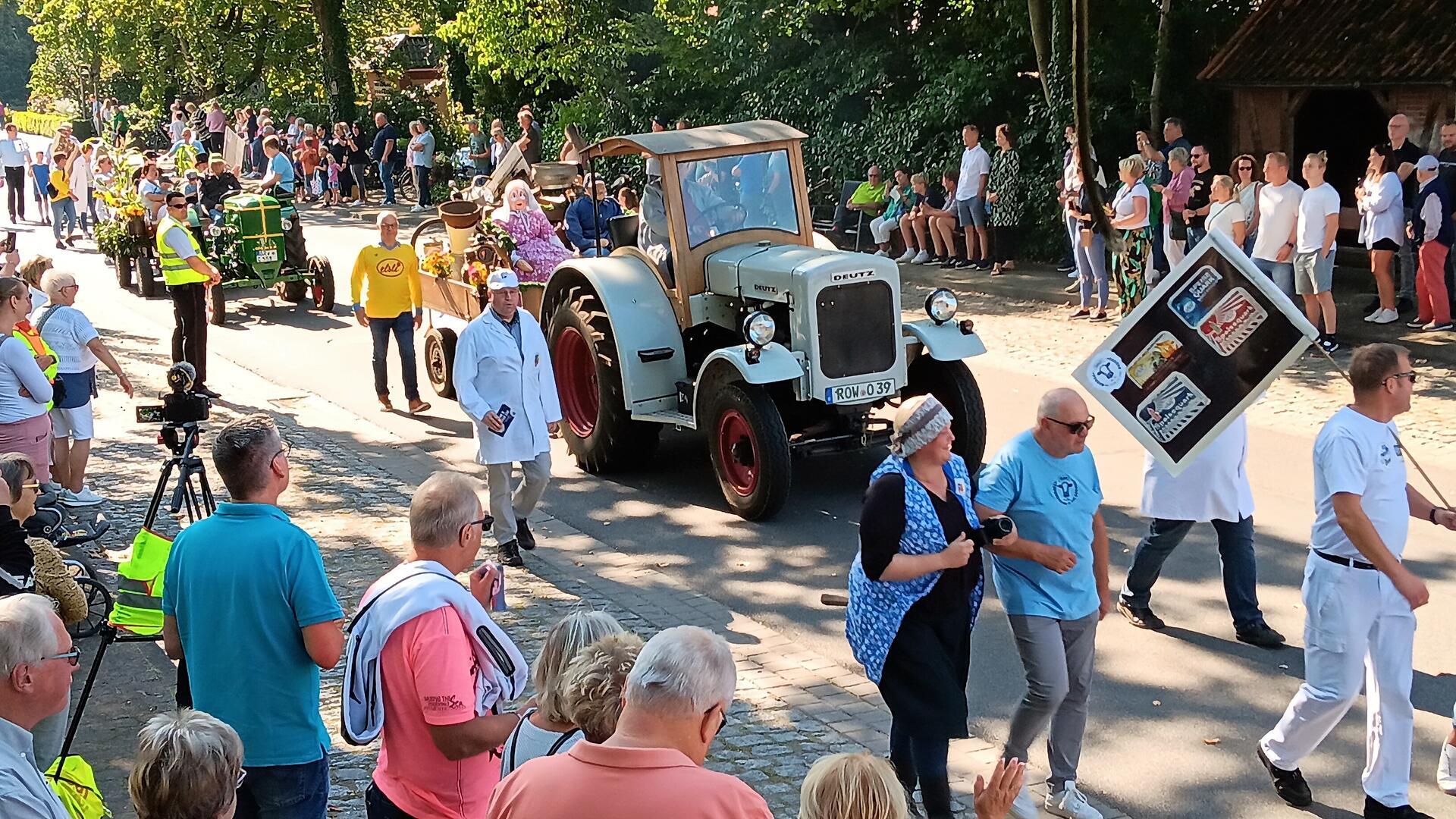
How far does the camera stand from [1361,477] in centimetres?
548

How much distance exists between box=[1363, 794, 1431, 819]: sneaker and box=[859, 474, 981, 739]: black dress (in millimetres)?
1560

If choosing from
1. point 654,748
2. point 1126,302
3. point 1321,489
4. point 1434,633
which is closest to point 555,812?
point 654,748

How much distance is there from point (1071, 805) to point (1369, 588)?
134 centimetres

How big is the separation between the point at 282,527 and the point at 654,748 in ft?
5.56

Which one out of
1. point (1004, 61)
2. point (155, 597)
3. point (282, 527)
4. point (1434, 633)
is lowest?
point (1434, 633)

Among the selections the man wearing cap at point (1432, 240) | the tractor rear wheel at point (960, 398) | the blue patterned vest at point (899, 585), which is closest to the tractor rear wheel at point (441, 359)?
the tractor rear wheel at point (960, 398)

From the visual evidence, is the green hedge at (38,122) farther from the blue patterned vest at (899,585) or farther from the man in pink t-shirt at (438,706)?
the man in pink t-shirt at (438,706)

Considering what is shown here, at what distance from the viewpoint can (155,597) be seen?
6168 mm

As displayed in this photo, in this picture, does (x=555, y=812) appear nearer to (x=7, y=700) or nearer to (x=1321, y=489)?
(x=7, y=700)

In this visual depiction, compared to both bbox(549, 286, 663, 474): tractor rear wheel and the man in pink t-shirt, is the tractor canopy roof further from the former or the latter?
the man in pink t-shirt

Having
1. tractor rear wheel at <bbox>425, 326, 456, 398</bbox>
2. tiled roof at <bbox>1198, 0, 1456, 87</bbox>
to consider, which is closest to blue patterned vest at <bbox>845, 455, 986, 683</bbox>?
tractor rear wheel at <bbox>425, 326, 456, 398</bbox>

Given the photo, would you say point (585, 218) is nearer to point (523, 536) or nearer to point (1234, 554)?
point (523, 536)

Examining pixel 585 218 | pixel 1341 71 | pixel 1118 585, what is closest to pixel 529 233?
pixel 585 218

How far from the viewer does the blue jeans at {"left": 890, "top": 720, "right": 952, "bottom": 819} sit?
5.34m
